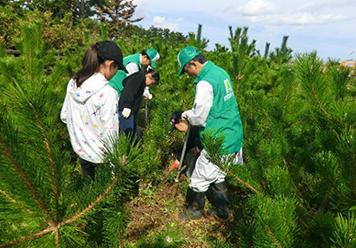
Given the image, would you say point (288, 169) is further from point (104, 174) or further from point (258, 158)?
point (104, 174)

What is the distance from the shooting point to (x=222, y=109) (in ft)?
7.76

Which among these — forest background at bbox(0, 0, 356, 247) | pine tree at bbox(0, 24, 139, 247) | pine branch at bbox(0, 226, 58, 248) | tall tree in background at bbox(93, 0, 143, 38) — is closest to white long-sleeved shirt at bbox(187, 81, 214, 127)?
forest background at bbox(0, 0, 356, 247)

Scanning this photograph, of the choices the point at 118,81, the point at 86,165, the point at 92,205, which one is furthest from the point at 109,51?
the point at 118,81

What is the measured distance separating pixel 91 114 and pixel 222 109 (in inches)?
50.3

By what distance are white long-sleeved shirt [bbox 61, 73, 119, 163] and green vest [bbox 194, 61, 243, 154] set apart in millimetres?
1007

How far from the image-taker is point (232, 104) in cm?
246

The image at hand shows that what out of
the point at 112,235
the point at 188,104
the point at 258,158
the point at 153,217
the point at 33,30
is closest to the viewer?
the point at 112,235

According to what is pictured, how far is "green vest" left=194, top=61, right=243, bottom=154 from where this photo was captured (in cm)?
230

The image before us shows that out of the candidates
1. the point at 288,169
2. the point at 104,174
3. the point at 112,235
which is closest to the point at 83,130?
the point at 112,235

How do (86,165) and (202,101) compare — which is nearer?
(86,165)

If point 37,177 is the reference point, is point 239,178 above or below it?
below

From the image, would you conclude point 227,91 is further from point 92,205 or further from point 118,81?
point 92,205

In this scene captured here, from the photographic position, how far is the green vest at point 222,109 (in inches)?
90.7

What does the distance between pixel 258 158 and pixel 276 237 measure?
0.57 meters
